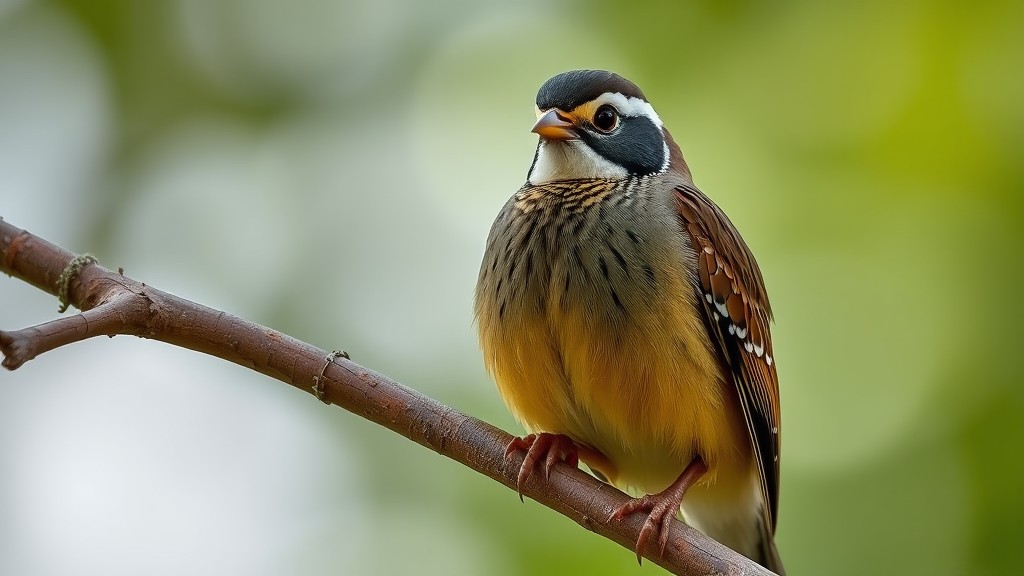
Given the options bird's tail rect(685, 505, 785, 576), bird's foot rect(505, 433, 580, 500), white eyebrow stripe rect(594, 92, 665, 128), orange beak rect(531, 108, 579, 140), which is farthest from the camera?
bird's tail rect(685, 505, 785, 576)

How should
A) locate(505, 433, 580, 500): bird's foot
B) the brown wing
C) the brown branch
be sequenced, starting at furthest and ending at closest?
the brown wing < locate(505, 433, 580, 500): bird's foot < the brown branch

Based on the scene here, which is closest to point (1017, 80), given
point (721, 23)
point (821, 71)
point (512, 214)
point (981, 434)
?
point (821, 71)

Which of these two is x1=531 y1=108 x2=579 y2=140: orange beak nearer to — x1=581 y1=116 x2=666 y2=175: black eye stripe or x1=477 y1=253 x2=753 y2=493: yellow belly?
x1=581 y1=116 x2=666 y2=175: black eye stripe

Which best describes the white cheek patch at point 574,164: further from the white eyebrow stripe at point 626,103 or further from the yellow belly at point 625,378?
the yellow belly at point 625,378

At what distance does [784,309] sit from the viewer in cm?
764

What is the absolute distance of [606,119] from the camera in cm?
500

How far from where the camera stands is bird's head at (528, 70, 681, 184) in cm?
488

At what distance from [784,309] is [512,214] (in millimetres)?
3514

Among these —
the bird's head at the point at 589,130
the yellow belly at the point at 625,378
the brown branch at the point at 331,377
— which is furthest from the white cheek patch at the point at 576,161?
the brown branch at the point at 331,377

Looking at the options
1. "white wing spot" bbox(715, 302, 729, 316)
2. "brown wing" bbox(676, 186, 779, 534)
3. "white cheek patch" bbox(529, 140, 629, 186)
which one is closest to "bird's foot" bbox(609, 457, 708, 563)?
"brown wing" bbox(676, 186, 779, 534)

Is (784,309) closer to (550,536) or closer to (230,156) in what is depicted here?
(550,536)

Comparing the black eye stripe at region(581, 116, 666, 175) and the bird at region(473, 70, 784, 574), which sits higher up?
the black eye stripe at region(581, 116, 666, 175)

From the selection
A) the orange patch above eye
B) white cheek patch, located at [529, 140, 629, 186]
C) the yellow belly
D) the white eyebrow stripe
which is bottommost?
the yellow belly

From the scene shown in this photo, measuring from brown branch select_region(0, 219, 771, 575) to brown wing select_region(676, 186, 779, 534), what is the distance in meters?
0.96
